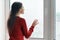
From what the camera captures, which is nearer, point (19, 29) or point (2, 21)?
point (19, 29)

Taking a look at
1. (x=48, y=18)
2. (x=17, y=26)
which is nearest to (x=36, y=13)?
(x=48, y=18)

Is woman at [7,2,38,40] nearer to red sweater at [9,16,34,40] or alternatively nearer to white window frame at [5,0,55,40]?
red sweater at [9,16,34,40]

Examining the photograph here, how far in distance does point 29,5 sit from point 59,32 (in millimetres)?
847

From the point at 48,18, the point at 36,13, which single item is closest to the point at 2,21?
the point at 36,13

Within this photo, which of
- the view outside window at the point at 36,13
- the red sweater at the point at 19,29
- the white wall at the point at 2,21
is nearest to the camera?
the red sweater at the point at 19,29

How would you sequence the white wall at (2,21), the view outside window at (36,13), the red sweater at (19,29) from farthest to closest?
1. the view outside window at (36,13)
2. the white wall at (2,21)
3. the red sweater at (19,29)

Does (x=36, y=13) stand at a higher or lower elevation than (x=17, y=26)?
higher

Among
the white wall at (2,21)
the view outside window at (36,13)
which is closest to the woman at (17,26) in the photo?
the white wall at (2,21)

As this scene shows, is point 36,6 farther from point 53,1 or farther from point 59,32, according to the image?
point 59,32

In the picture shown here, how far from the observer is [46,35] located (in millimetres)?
3084

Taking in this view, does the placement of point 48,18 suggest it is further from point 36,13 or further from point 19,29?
point 19,29

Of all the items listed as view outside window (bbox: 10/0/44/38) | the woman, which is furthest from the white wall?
the woman

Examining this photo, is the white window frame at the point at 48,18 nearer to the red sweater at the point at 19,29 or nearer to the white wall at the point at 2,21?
the white wall at the point at 2,21

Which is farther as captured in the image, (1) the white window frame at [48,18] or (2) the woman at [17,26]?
(1) the white window frame at [48,18]
